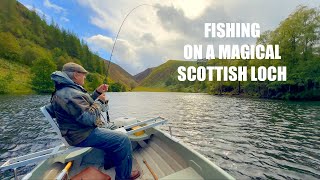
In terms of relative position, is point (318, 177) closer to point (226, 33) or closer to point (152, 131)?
point (152, 131)

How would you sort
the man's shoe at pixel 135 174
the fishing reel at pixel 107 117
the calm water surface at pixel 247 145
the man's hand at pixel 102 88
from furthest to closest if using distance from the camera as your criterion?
1. the calm water surface at pixel 247 145
2. the fishing reel at pixel 107 117
3. the man's hand at pixel 102 88
4. the man's shoe at pixel 135 174

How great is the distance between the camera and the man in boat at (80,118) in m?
4.14

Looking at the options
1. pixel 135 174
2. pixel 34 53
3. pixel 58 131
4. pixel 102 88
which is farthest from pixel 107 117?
pixel 34 53

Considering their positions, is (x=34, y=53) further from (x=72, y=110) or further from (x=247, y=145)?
(x=72, y=110)

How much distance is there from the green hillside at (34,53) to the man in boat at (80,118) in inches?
1866

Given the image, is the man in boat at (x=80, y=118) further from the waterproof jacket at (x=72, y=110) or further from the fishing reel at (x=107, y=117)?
the fishing reel at (x=107, y=117)

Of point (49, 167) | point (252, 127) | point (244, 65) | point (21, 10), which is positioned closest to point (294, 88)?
point (244, 65)

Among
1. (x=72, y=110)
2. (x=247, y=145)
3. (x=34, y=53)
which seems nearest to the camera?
(x=72, y=110)

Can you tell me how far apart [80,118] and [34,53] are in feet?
412

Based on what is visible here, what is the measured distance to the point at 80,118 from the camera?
13.6 feet

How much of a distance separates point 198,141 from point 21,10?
231 meters

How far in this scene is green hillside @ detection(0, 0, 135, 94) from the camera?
7275 cm

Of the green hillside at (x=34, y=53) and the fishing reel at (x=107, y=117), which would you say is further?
the green hillside at (x=34, y=53)

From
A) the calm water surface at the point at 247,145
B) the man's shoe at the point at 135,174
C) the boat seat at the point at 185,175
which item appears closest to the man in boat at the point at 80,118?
the man's shoe at the point at 135,174
